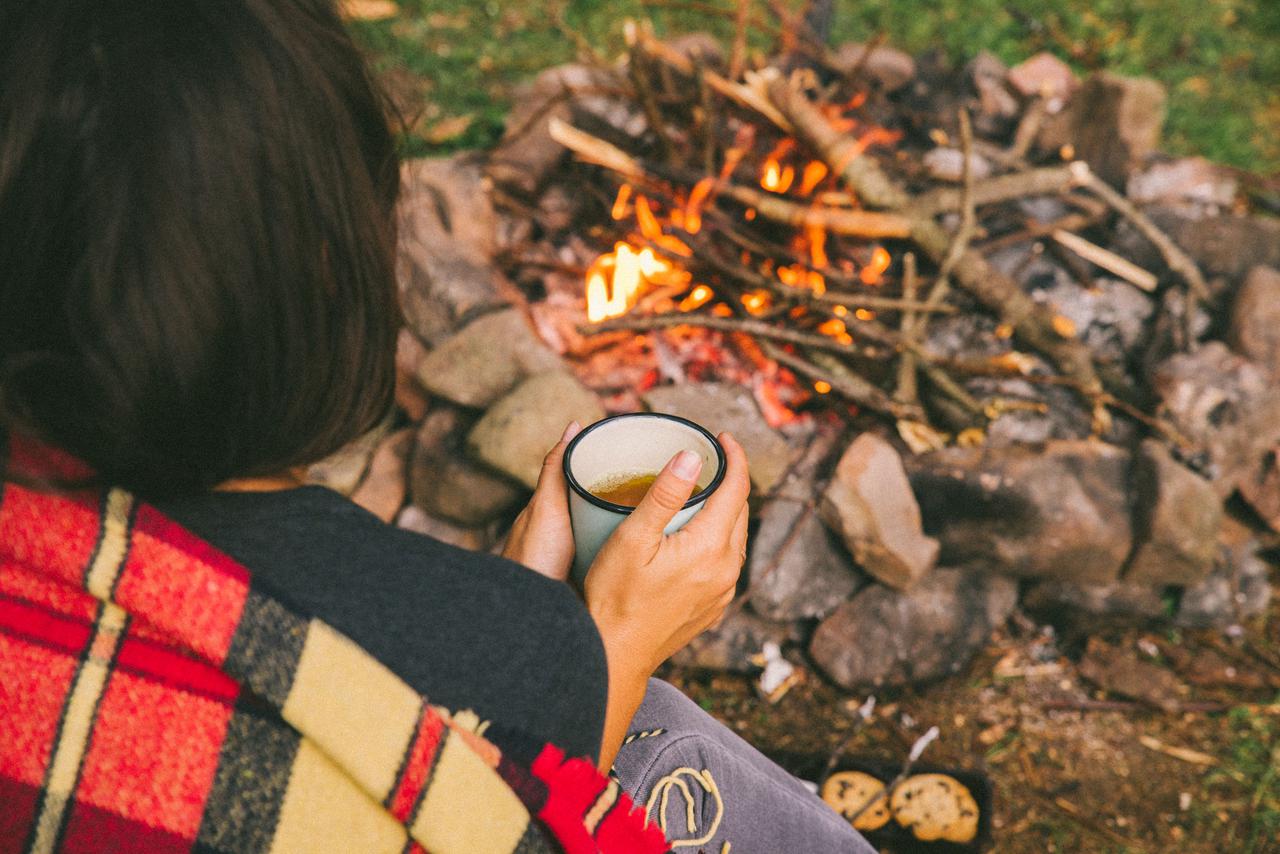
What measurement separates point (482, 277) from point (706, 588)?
2100 mm

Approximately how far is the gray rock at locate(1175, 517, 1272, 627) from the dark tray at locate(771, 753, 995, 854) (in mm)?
1173

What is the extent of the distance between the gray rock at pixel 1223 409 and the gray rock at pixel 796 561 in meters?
1.23

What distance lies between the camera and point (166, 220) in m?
0.78

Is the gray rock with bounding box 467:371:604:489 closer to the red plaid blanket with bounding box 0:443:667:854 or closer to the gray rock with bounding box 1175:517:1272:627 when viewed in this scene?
the red plaid blanket with bounding box 0:443:667:854

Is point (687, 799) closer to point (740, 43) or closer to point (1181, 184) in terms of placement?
point (740, 43)

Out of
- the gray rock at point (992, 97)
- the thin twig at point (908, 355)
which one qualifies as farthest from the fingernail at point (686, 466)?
the gray rock at point (992, 97)

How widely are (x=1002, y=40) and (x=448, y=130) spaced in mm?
3475

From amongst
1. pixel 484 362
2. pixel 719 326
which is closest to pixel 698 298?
pixel 719 326

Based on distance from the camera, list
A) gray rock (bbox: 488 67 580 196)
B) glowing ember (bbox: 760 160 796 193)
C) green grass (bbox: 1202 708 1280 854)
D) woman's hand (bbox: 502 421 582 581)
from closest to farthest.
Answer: woman's hand (bbox: 502 421 582 581), green grass (bbox: 1202 708 1280 854), glowing ember (bbox: 760 160 796 193), gray rock (bbox: 488 67 580 196)

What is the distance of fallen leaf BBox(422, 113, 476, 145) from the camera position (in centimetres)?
426

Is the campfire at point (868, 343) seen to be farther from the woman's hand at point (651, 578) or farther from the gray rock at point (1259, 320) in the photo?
the woman's hand at point (651, 578)

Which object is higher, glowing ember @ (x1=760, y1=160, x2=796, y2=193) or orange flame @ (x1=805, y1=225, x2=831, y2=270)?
glowing ember @ (x1=760, y1=160, x2=796, y2=193)

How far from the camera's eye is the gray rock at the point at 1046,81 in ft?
12.8

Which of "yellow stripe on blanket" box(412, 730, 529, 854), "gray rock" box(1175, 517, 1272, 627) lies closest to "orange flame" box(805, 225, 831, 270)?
"gray rock" box(1175, 517, 1272, 627)
